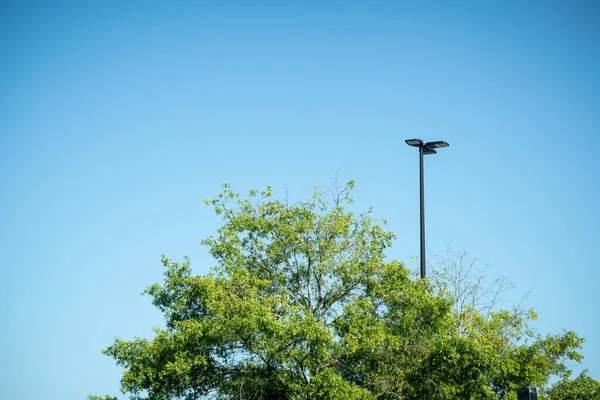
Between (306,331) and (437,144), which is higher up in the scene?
(437,144)

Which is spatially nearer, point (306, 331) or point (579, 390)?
point (306, 331)

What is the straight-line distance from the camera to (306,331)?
58.3 feet

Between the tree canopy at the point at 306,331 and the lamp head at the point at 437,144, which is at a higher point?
the lamp head at the point at 437,144

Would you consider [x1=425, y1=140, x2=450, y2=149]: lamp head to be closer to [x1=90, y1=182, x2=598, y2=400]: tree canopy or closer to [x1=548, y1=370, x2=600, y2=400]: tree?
[x1=90, y1=182, x2=598, y2=400]: tree canopy

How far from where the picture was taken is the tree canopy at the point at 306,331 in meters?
18.4

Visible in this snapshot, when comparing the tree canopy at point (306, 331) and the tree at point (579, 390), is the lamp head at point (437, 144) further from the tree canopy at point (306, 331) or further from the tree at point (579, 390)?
the tree at point (579, 390)

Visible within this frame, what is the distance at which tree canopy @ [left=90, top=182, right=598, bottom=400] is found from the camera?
60.3 ft

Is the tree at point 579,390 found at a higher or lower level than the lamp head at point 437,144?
lower

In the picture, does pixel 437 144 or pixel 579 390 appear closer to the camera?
pixel 437 144

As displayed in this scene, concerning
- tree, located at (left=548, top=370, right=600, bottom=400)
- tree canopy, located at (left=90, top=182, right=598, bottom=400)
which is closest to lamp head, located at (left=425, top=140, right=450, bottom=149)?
tree canopy, located at (left=90, top=182, right=598, bottom=400)

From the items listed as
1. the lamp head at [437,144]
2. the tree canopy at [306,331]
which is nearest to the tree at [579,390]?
the tree canopy at [306,331]

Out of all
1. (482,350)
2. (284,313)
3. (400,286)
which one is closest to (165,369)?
(284,313)

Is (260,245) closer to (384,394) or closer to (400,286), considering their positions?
(400,286)

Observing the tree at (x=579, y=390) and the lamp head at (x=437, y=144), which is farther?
the tree at (x=579, y=390)
